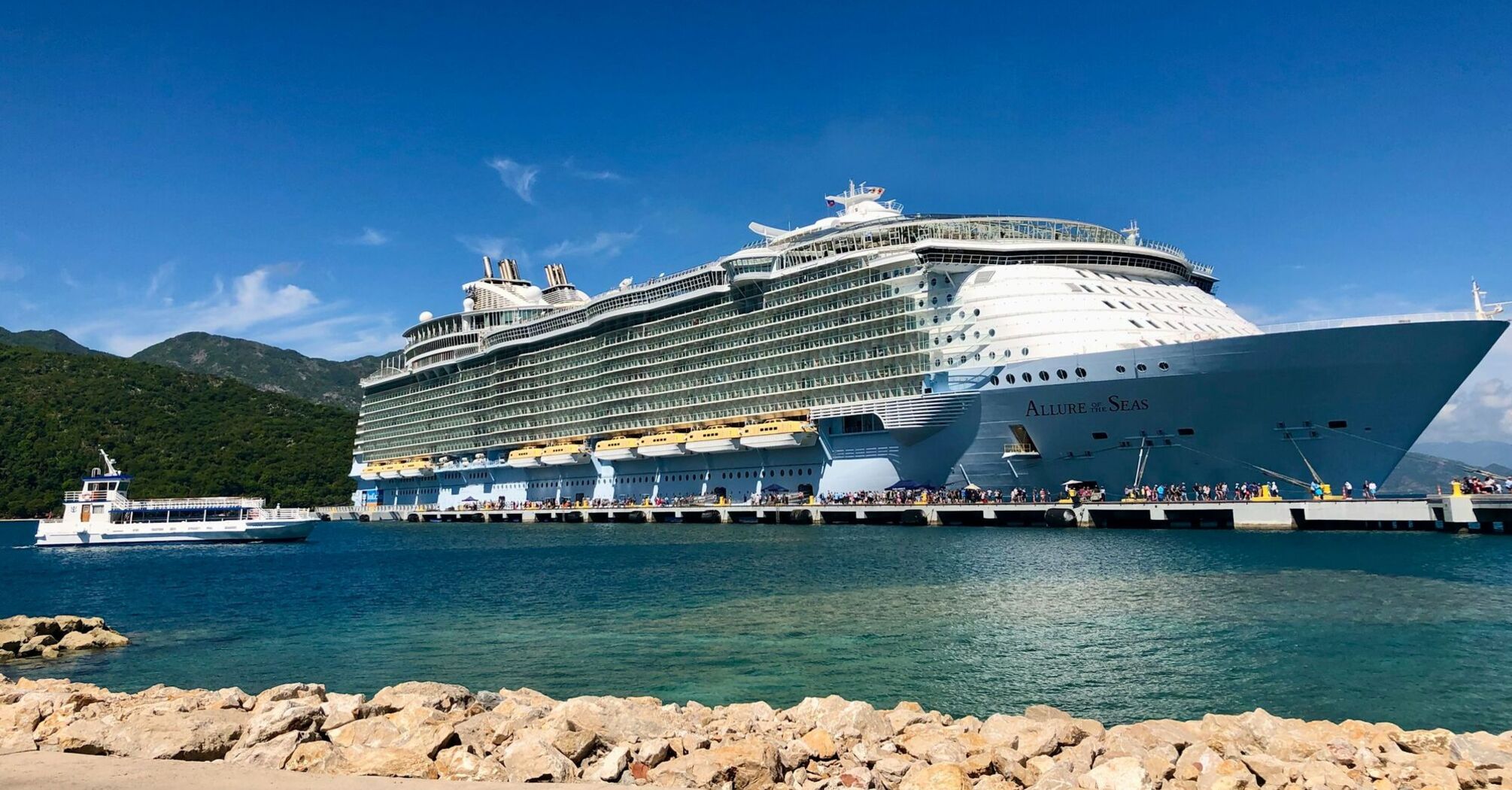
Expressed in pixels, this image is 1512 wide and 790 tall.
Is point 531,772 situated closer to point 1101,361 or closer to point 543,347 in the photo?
point 1101,361

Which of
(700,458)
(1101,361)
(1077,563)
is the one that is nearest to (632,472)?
(700,458)

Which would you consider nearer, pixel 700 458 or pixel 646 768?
pixel 646 768

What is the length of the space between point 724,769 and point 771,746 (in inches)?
29.1

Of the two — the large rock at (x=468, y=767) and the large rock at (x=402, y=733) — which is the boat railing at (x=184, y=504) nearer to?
the large rock at (x=402, y=733)

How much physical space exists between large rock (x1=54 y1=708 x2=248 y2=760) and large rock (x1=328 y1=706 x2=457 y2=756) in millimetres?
1051

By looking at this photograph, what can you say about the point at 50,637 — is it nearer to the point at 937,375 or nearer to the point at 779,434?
the point at 937,375

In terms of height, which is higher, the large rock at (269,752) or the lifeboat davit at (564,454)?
the lifeboat davit at (564,454)

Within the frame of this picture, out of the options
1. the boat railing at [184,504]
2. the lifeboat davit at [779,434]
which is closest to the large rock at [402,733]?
the lifeboat davit at [779,434]

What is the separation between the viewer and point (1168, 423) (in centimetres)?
4012

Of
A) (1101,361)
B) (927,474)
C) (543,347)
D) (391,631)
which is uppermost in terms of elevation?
(543,347)

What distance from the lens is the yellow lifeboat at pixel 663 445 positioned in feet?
218

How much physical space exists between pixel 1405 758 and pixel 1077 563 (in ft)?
71.6

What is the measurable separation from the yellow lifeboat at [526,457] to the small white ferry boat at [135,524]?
Answer: 71.0 ft

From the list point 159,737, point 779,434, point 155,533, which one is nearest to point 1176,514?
point 779,434
